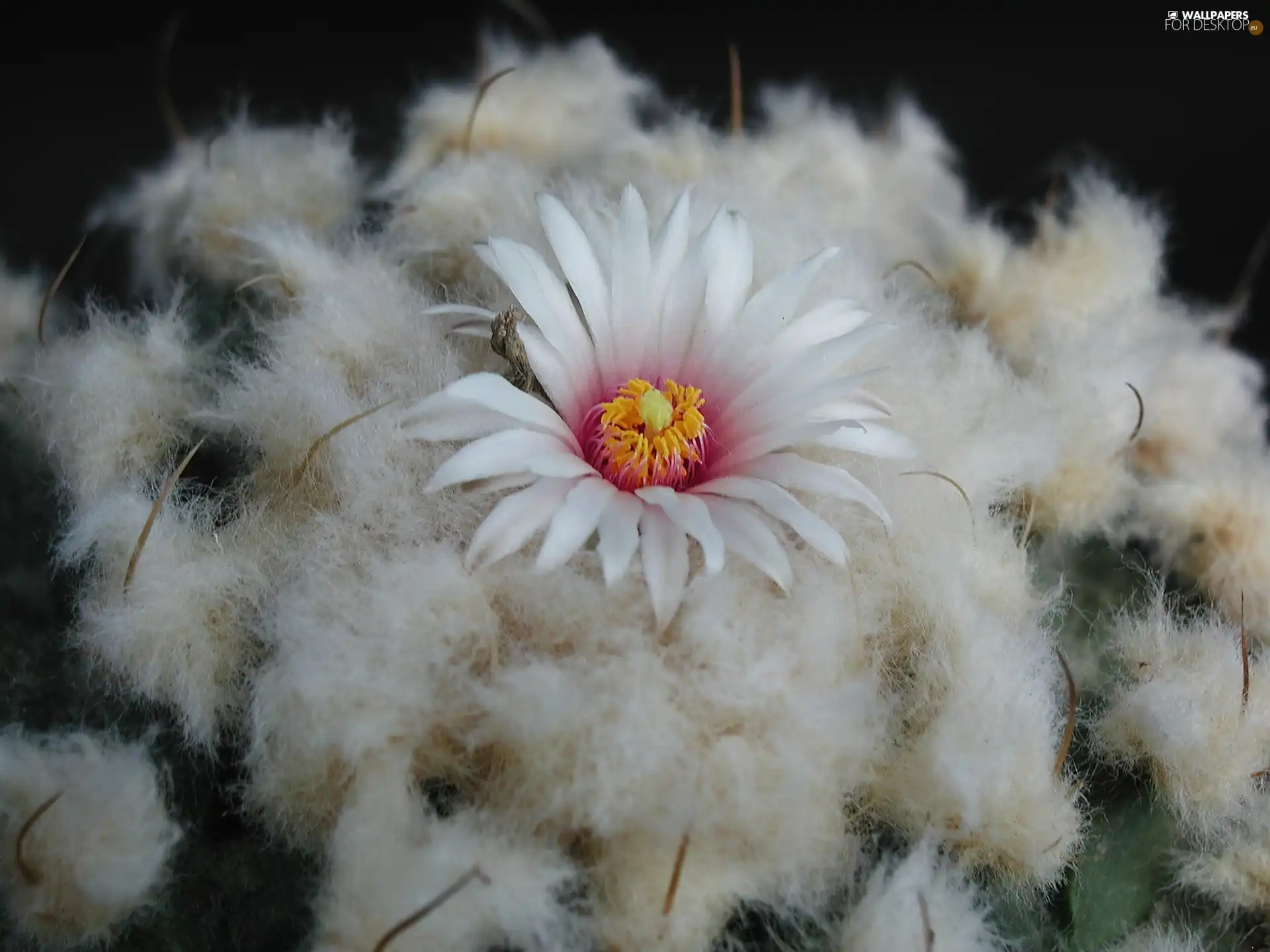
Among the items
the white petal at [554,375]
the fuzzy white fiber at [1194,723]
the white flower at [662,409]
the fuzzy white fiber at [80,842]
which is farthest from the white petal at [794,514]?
the fuzzy white fiber at [80,842]

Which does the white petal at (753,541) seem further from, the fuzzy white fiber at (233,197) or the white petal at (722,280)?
the fuzzy white fiber at (233,197)

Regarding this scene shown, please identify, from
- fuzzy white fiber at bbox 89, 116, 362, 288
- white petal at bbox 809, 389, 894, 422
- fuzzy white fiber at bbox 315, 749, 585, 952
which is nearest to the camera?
fuzzy white fiber at bbox 315, 749, 585, 952

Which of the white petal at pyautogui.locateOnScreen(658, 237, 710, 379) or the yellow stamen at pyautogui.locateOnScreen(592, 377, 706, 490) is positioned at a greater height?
the white petal at pyautogui.locateOnScreen(658, 237, 710, 379)

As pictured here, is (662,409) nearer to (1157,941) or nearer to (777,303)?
(777,303)

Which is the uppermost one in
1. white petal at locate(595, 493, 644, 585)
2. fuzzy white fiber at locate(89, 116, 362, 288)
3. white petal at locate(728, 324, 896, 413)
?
white petal at locate(728, 324, 896, 413)

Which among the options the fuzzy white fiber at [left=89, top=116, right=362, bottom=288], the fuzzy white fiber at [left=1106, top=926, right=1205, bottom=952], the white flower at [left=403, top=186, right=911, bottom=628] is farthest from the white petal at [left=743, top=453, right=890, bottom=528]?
the fuzzy white fiber at [left=89, top=116, right=362, bottom=288]

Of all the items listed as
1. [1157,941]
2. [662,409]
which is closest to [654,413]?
[662,409]

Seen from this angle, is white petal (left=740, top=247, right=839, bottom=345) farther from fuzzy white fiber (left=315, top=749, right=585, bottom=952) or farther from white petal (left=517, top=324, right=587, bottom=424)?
fuzzy white fiber (left=315, top=749, right=585, bottom=952)

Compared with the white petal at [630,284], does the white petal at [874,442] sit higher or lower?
lower
